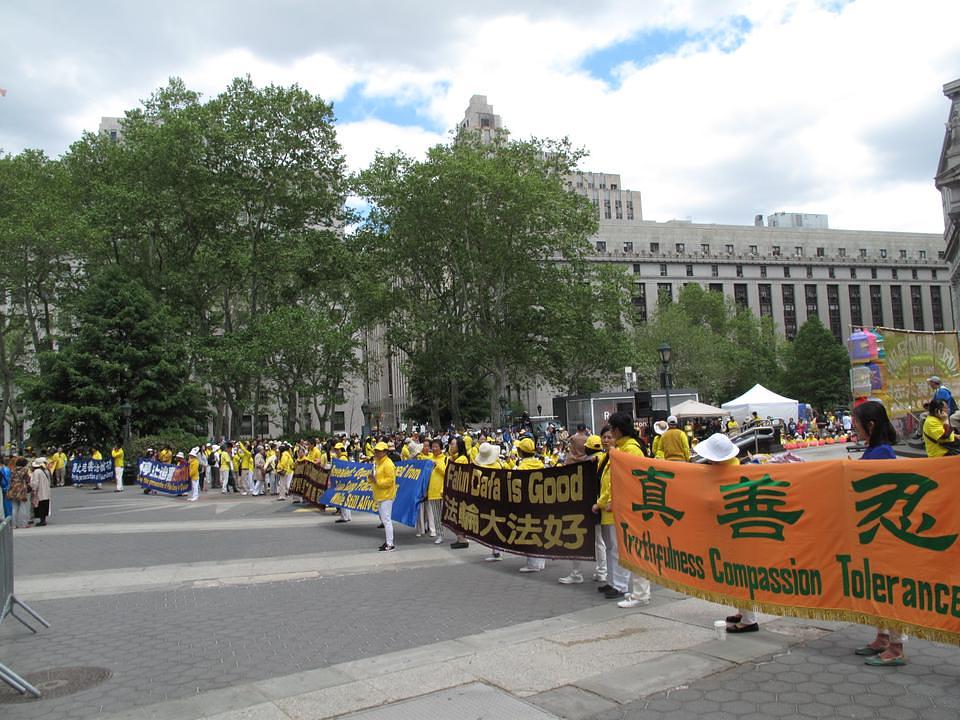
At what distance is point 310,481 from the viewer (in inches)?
709

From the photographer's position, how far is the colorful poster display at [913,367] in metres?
22.5

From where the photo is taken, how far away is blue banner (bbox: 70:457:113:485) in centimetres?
3300

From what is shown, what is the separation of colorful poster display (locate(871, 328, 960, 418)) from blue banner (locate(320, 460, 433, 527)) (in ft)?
52.9

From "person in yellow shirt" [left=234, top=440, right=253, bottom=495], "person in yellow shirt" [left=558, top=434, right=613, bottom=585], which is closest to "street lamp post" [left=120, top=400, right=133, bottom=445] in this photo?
"person in yellow shirt" [left=234, top=440, right=253, bottom=495]

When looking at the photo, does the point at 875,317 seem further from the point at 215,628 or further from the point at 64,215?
the point at 215,628

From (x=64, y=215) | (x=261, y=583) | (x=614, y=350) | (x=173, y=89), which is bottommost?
(x=261, y=583)

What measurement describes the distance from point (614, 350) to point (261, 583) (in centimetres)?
3785

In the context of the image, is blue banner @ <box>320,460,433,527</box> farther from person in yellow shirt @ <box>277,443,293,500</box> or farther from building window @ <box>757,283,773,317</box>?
building window @ <box>757,283,773,317</box>

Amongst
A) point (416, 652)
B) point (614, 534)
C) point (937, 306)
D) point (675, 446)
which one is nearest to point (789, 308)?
point (937, 306)

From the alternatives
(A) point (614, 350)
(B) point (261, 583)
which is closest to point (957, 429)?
(B) point (261, 583)

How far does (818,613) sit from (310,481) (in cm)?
1435

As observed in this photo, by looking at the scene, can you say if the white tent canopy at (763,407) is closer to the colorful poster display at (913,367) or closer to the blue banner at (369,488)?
the colorful poster display at (913,367)

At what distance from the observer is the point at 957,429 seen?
1002 centimetres

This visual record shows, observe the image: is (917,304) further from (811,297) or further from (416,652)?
(416,652)
